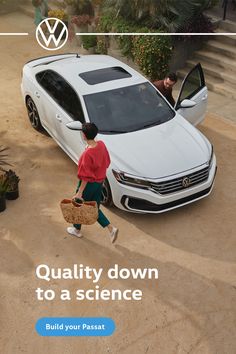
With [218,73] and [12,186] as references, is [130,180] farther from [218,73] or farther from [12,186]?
[218,73]

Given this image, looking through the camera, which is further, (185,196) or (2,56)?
(2,56)

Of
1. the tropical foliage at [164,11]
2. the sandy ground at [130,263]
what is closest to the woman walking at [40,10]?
the tropical foliage at [164,11]

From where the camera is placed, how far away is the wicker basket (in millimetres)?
5930

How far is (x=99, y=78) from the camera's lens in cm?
771

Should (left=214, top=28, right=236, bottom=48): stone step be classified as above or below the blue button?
above

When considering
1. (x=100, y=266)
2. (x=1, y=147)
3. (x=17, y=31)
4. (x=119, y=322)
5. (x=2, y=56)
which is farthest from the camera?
(x=17, y=31)

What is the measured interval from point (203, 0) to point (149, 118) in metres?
5.42

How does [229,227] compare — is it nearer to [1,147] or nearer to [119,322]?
[119,322]

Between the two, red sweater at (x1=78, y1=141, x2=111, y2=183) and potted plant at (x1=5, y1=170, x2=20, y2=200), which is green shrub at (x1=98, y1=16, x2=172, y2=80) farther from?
red sweater at (x1=78, y1=141, x2=111, y2=183)

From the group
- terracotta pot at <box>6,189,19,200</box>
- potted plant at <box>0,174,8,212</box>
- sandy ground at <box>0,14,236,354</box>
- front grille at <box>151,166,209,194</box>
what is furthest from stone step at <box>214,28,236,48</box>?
potted plant at <box>0,174,8,212</box>

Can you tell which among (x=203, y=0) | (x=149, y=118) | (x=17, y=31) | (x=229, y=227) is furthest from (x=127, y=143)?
(x=17, y=31)

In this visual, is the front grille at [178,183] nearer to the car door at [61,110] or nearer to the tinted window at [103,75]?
the car door at [61,110]

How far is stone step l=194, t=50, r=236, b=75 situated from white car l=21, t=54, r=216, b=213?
2823 mm

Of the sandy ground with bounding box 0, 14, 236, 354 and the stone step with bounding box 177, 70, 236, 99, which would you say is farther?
the stone step with bounding box 177, 70, 236, 99
